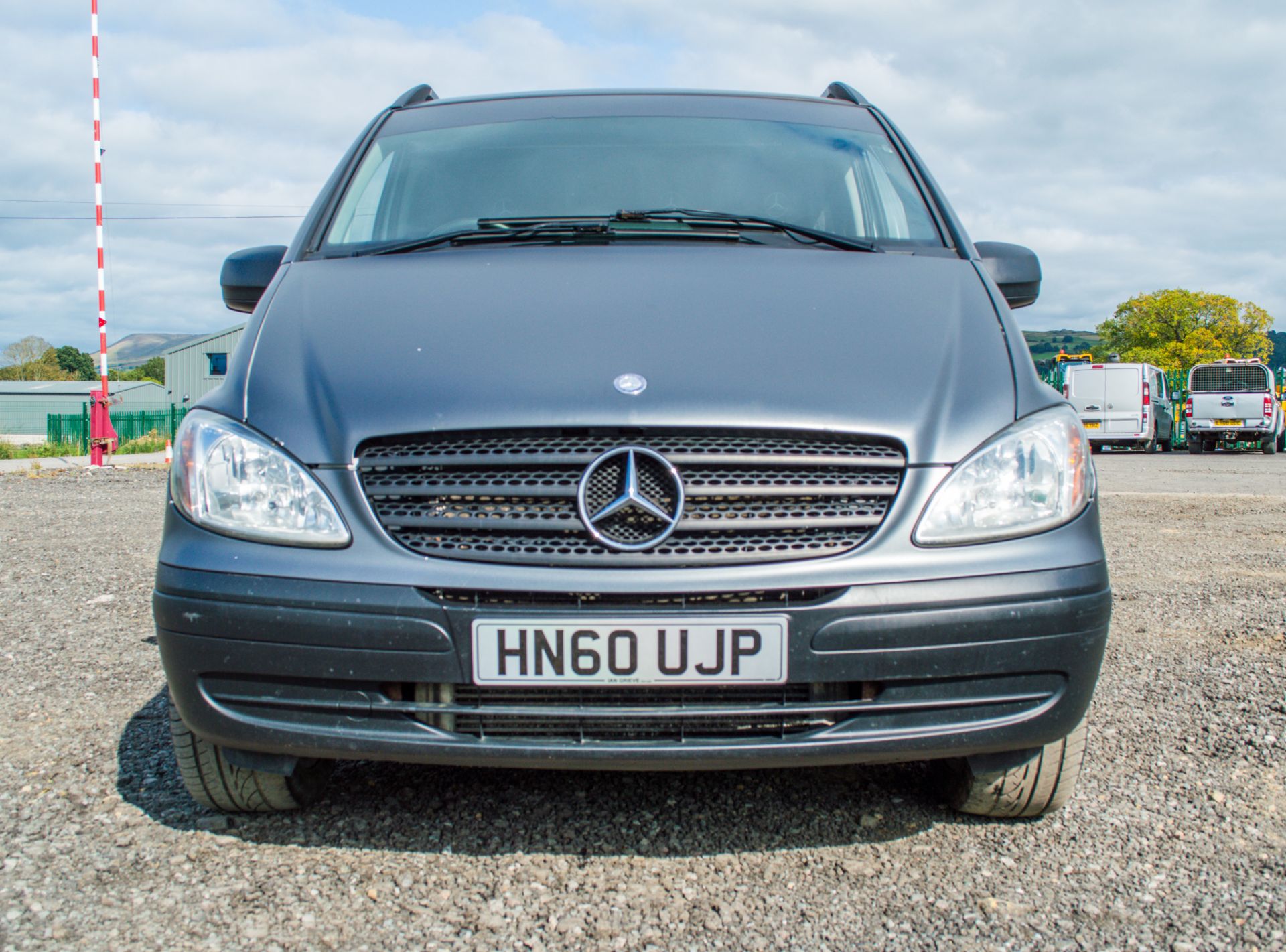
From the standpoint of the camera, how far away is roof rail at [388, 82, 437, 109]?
11.4 ft

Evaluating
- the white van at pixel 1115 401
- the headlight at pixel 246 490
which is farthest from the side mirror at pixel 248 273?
the white van at pixel 1115 401

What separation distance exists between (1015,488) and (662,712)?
750mm

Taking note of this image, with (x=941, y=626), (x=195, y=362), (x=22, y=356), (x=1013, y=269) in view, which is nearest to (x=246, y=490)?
(x=941, y=626)

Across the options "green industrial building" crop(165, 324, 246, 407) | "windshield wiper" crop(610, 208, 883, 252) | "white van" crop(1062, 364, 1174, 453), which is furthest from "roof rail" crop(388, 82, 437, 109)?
"green industrial building" crop(165, 324, 246, 407)

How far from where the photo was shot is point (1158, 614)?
442 centimetres

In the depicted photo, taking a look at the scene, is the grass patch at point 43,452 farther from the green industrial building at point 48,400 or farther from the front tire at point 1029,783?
the green industrial building at point 48,400

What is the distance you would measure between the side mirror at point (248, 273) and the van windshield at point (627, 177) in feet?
0.60

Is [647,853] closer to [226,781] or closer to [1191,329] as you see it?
[226,781]

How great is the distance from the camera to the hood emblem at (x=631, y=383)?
1.95 meters

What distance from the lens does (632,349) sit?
81.4 inches

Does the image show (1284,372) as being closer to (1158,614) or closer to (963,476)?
(1158,614)

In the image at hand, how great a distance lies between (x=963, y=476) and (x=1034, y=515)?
15cm

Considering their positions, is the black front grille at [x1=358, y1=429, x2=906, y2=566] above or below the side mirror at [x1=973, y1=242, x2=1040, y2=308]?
below

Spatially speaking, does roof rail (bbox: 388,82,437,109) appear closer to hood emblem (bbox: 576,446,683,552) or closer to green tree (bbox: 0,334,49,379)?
hood emblem (bbox: 576,446,683,552)
